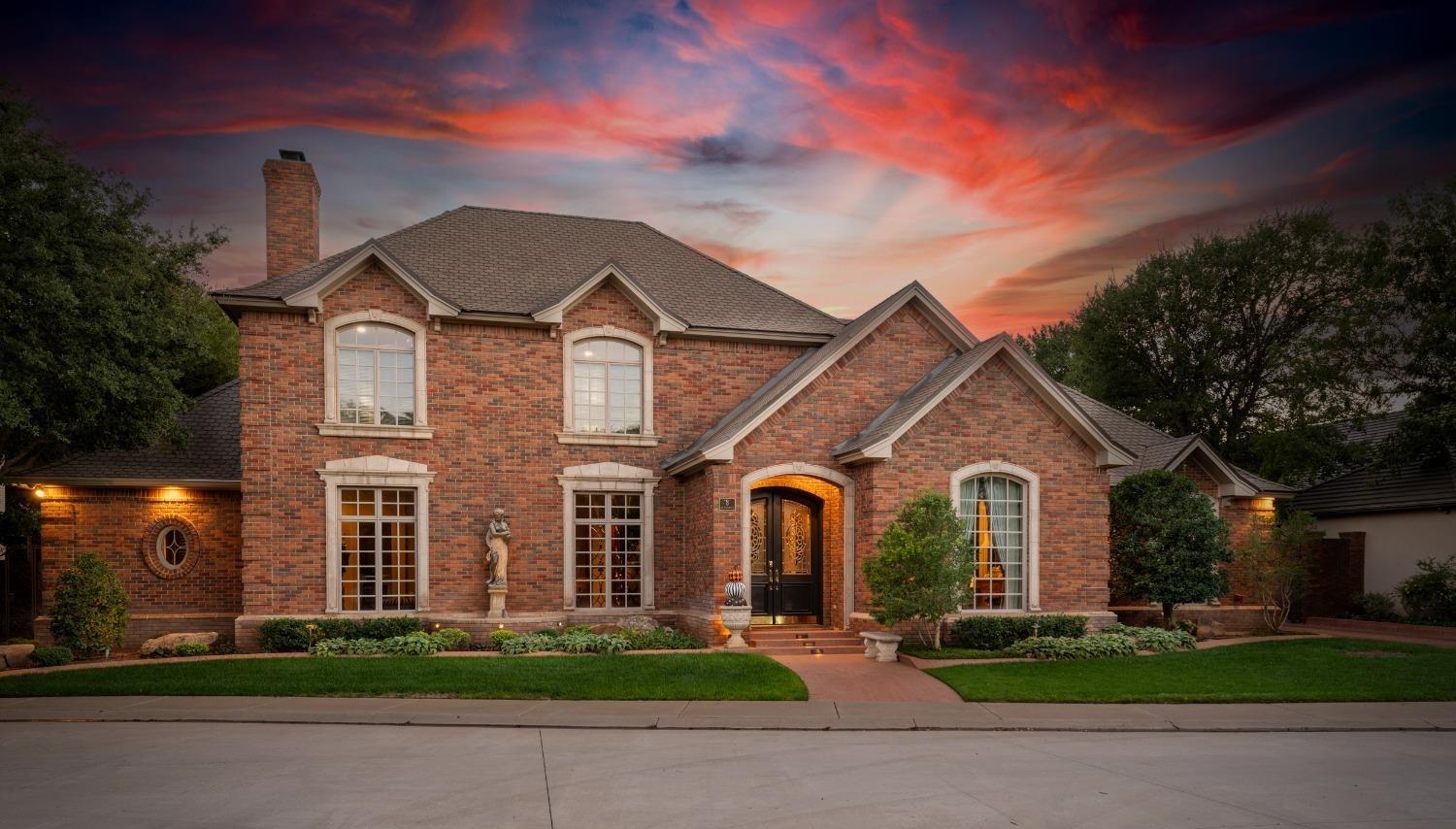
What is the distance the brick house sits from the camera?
1645 centimetres

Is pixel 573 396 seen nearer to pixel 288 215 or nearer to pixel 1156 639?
pixel 288 215

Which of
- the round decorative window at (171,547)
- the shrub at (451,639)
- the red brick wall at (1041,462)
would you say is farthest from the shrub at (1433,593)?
the round decorative window at (171,547)

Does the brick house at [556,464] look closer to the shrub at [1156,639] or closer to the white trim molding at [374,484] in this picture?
the white trim molding at [374,484]

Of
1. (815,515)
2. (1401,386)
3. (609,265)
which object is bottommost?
(815,515)

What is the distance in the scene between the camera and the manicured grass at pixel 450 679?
11859 millimetres

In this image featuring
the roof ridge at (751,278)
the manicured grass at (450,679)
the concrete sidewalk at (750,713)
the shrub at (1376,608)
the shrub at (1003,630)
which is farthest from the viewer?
the shrub at (1376,608)

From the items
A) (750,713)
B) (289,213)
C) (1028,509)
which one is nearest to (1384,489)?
(1028,509)

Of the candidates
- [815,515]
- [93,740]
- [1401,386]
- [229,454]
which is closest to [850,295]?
[815,515]

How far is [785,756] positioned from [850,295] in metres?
20.2

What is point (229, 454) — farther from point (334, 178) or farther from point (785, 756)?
point (785, 756)

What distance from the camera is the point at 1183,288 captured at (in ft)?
104

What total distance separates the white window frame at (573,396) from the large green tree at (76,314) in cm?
710

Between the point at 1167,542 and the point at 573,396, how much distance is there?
1276 centimetres

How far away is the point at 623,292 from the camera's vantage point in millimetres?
18328
